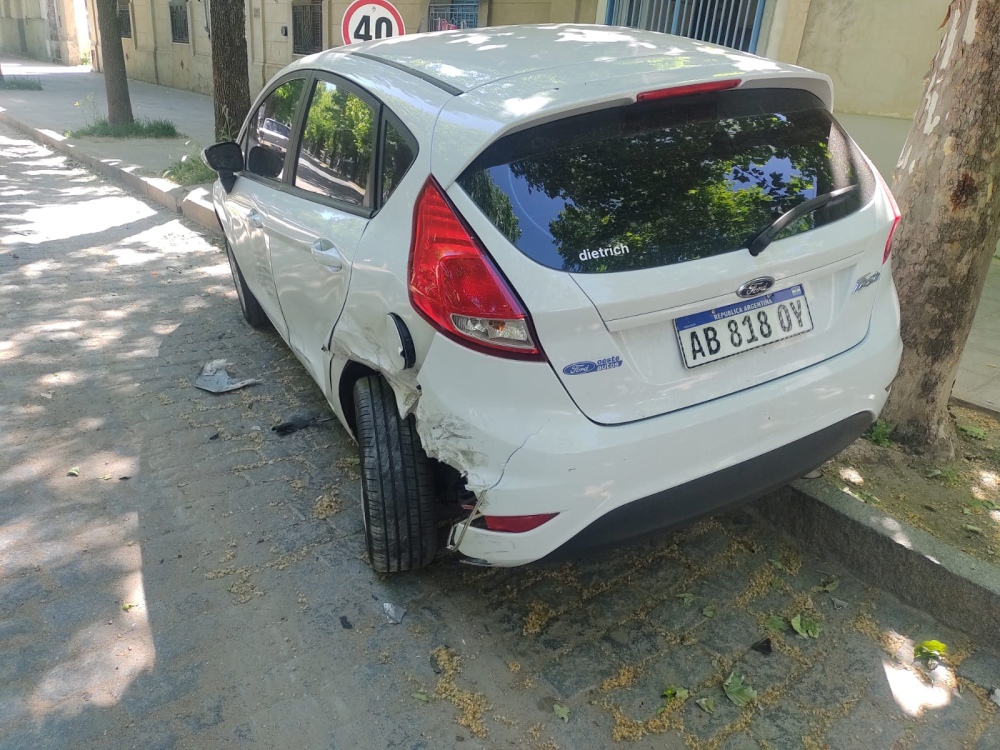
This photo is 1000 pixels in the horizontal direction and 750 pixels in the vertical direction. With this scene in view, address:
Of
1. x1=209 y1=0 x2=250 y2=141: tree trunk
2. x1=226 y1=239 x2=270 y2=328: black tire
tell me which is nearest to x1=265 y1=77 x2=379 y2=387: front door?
x1=226 y1=239 x2=270 y2=328: black tire

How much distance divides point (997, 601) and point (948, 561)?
189 mm

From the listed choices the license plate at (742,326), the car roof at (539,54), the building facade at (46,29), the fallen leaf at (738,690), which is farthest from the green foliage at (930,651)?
the building facade at (46,29)

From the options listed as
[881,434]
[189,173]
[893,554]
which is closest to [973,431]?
[881,434]

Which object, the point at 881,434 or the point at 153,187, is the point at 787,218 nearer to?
Result: the point at 881,434

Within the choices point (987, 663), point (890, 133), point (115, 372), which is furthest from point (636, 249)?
point (890, 133)

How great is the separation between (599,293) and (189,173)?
8.66 m

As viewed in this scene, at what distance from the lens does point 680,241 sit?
2.30 meters

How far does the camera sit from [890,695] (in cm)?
250

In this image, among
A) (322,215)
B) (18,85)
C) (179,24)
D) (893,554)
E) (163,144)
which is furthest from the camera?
(179,24)

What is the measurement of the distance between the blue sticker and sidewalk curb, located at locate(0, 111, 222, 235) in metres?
6.33

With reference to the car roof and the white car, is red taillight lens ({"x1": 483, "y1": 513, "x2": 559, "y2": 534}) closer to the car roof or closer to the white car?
the white car

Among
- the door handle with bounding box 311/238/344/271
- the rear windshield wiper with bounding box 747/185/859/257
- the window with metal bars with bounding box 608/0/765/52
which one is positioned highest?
the window with metal bars with bounding box 608/0/765/52

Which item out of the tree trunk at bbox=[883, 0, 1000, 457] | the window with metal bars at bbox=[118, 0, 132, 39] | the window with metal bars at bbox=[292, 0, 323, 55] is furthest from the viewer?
the window with metal bars at bbox=[118, 0, 132, 39]

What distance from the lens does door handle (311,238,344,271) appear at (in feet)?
9.46
